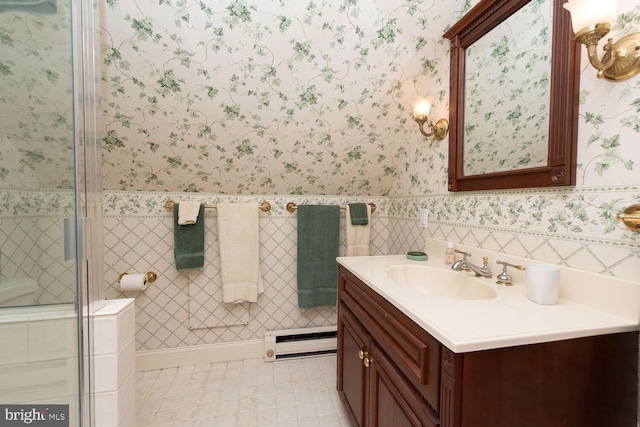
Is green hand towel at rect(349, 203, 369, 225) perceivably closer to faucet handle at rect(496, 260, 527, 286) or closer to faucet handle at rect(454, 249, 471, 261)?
faucet handle at rect(454, 249, 471, 261)

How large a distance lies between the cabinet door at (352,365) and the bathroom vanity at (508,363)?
0.83ft

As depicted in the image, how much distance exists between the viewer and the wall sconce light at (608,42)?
69 centimetres

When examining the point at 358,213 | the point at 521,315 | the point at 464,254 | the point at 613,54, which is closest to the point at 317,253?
the point at 358,213

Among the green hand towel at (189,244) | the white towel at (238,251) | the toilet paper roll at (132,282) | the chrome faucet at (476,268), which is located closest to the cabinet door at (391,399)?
the chrome faucet at (476,268)

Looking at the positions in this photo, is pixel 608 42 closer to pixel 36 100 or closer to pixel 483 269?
pixel 483 269

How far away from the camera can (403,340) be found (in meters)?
0.81

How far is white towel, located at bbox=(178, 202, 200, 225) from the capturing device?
1.81 meters

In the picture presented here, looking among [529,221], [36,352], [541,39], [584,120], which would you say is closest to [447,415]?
[529,221]

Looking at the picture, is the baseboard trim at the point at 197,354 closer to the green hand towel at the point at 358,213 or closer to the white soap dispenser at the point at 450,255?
the green hand towel at the point at 358,213

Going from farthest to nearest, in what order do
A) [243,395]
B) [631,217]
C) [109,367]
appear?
Result: [243,395], [109,367], [631,217]

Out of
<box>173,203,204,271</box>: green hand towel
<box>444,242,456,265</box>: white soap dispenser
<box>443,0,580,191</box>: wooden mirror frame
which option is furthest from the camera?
<box>173,203,204,271</box>: green hand towel

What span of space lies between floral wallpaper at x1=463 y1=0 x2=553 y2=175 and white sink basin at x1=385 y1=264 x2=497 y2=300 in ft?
1.60

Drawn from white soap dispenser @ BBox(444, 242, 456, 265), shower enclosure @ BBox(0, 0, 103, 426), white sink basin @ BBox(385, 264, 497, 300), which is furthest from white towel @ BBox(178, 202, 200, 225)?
white soap dispenser @ BBox(444, 242, 456, 265)

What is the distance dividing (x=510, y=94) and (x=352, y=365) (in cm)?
137
